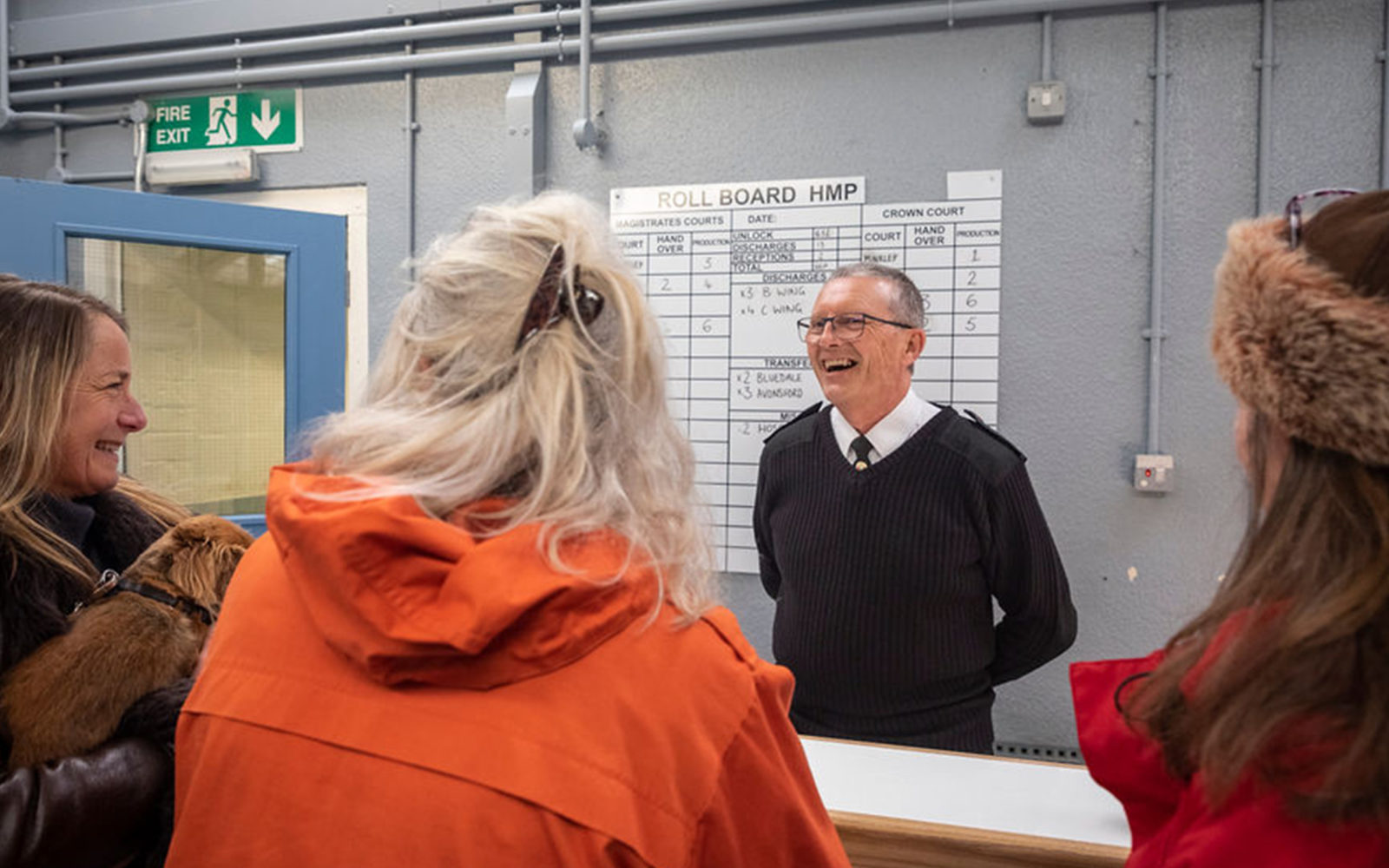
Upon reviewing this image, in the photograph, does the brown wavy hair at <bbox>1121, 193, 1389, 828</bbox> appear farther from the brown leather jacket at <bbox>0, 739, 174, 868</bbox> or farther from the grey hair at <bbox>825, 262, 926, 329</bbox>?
the grey hair at <bbox>825, 262, 926, 329</bbox>

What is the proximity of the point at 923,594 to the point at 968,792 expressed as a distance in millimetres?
608

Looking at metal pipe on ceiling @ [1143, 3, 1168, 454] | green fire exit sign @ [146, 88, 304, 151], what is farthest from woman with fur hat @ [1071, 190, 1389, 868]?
green fire exit sign @ [146, 88, 304, 151]

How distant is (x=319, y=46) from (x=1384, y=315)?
3127 millimetres

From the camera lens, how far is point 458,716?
0.69 meters

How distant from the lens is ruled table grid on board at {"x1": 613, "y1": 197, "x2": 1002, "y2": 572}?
258cm

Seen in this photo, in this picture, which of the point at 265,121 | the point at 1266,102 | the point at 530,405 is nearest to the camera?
the point at 530,405

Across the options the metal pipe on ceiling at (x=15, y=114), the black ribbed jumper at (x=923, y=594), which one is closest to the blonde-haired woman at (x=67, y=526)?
the black ribbed jumper at (x=923, y=594)

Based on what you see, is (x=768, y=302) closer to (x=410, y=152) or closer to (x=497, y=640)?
(x=410, y=152)

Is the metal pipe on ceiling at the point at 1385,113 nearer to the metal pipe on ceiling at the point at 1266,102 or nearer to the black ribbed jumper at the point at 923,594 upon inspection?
the metal pipe on ceiling at the point at 1266,102

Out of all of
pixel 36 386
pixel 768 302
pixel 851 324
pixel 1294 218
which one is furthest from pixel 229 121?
pixel 1294 218

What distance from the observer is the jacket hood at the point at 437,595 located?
655 mm

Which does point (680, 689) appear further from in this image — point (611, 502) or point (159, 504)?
point (159, 504)

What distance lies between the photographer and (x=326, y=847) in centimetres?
69

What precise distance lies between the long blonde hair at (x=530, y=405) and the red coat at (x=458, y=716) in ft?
→ 0.16
